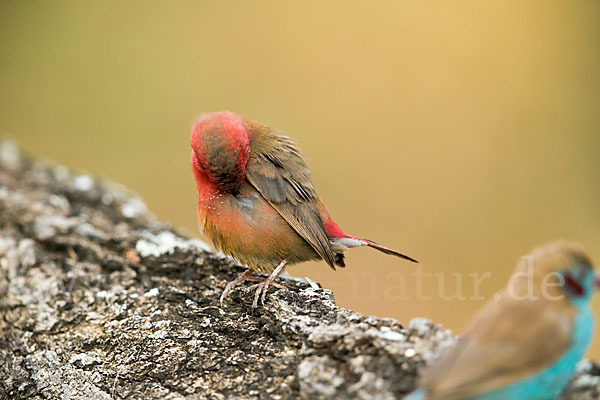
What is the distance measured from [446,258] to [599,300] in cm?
145

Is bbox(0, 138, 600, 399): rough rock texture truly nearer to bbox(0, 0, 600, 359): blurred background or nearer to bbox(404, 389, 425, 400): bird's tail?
bbox(404, 389, 425, 400): bird's tail

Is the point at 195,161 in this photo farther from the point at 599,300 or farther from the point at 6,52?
the point at 6,52

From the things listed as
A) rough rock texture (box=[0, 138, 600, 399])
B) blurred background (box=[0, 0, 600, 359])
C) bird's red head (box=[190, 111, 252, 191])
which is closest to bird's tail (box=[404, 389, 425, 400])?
rough rock texture (box=[0, 138, 600, 399])

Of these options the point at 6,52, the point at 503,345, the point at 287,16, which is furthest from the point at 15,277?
the point at 6,52

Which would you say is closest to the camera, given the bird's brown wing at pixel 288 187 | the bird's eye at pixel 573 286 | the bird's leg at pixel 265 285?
the bird's eye at pixel 573 286

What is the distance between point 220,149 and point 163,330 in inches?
36.2

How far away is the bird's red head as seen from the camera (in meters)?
3.12

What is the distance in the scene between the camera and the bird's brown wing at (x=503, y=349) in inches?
73.2

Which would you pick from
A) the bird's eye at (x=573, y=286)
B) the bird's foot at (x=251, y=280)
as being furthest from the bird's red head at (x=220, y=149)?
the bird's eye at (x=573, y=286)

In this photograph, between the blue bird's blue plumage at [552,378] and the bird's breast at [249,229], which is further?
the bird's breast at [249,229]

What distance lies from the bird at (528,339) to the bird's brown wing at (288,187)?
142cm

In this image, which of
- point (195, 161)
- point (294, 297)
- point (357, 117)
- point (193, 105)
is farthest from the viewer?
point (193, 105)

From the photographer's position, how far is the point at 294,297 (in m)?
3.02

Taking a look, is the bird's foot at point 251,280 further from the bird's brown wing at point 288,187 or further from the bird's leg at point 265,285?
the bird's brown wing at point 288,187
